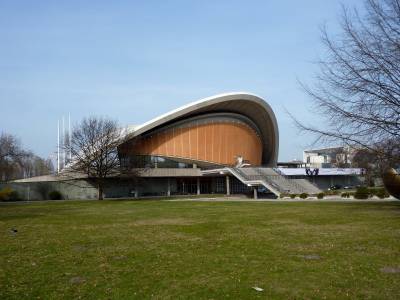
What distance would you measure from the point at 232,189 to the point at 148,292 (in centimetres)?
6408

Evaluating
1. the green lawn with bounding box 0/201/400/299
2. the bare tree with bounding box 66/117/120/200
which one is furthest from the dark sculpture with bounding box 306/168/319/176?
the green lawn with bounding box 0/201/400/299

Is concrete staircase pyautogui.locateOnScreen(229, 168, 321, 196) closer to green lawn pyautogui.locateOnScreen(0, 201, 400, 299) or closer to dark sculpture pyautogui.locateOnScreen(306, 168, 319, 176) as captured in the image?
dark sculpture pyautogui.locateOnScreen(306, 168, 319, 176)

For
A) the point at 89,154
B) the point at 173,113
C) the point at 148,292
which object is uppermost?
the point at 173,113

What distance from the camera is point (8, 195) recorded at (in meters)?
56.2

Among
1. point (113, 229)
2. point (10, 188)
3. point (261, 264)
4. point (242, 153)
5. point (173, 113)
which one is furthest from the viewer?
point (242, 153)

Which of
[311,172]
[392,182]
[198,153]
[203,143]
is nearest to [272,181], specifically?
[311,172]

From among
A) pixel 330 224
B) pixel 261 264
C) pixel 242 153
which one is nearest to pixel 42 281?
pixel 261 264

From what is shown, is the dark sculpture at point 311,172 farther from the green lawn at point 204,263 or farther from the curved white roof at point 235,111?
the green lawn at point 204,263

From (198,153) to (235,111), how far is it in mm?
10505

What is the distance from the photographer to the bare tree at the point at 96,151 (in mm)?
48513

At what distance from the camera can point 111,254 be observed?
11.5m

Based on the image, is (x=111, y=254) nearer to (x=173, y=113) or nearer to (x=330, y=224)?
(x=330, y=224)

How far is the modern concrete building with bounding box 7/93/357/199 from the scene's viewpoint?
212 ft

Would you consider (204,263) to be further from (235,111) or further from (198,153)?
(235,111)
